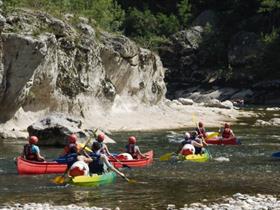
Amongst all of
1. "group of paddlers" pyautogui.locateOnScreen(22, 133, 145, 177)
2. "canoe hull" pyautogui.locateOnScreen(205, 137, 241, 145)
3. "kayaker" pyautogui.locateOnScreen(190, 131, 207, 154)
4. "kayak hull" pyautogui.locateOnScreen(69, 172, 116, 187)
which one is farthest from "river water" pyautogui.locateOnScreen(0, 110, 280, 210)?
"canoe hull" pyautogui.locateOnScreen(205, 137, 241, 145)

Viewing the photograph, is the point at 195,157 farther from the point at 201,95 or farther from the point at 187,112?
the point at 201,95

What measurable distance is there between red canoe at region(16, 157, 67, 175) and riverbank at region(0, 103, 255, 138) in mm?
10835

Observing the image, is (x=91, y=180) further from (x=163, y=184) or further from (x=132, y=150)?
(x=132, y=150)

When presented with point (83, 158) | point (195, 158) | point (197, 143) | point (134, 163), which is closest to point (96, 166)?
point (83, 158)

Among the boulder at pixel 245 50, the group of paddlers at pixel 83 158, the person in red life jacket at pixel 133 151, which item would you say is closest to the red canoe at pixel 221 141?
the person in red life jacket at pixel 133 151

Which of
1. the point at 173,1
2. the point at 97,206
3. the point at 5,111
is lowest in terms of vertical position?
the point at 97,206

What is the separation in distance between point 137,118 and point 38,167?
69.9ft

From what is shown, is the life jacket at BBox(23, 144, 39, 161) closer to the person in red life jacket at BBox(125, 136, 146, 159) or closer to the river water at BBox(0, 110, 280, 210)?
the river water at BBox(0, 110, 280, 210)

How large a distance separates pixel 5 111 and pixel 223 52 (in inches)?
2174

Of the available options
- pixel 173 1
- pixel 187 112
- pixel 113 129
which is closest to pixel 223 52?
pixel 173 1

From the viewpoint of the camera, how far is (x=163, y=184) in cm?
1891

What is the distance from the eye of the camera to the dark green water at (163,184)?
1638 cm

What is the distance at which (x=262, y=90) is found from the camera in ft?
252

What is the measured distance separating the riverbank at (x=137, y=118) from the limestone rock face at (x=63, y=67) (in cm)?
50
